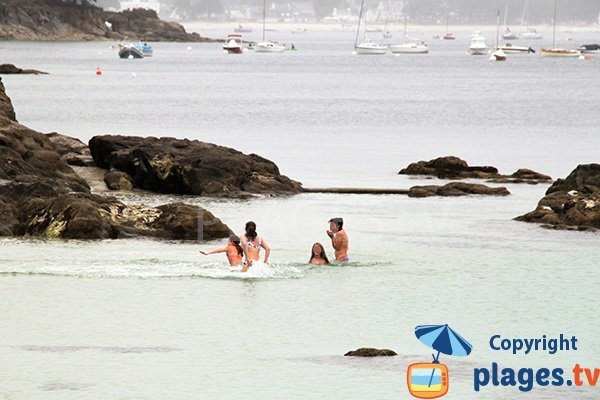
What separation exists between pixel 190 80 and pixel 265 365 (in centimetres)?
14232

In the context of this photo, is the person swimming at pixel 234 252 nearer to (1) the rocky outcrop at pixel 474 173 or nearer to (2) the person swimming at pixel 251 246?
(2) the person swimming at pixel 251 246

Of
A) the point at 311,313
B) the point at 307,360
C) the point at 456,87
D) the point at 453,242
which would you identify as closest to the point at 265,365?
the point at 307,360

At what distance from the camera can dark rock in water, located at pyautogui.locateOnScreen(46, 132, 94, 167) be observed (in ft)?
174

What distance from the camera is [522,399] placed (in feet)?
76.3

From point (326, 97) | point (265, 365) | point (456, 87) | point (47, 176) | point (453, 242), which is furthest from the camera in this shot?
point (456, 87)

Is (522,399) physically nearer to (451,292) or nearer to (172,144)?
(451,292)

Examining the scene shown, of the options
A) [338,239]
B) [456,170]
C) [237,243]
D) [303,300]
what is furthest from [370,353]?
[456,170]

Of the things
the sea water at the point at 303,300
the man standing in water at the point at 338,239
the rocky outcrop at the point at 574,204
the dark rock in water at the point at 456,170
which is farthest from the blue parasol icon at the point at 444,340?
the dark rock in water at the point at 456,170

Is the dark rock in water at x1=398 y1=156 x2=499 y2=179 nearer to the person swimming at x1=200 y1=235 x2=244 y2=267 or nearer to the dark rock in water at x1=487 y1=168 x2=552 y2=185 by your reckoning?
the dark rock in water at x1=487 y1=168 x2=552 y2=185

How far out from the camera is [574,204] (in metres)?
42.9

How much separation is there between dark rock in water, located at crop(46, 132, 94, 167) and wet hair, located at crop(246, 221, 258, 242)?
761 inches

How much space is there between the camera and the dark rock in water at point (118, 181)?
162 feet

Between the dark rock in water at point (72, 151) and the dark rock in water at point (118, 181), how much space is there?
2594mm

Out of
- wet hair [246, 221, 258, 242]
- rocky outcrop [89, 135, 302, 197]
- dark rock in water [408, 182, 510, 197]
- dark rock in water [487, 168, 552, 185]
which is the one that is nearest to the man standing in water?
wet hair [246, 221, 258, 242]
